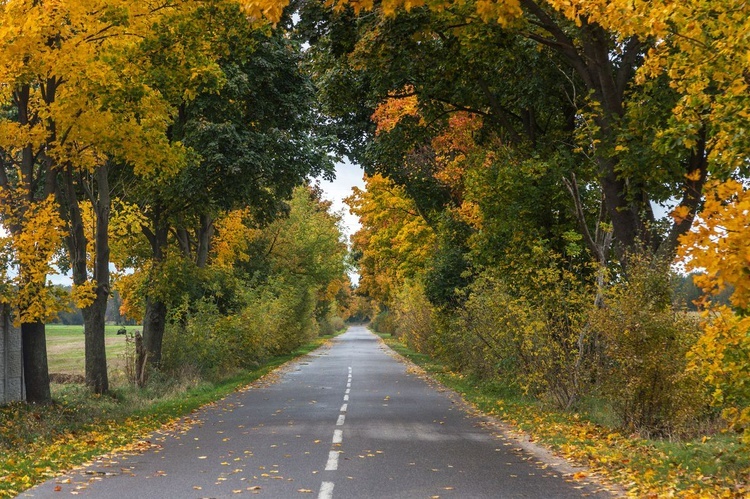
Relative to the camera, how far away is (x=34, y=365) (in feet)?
48.3

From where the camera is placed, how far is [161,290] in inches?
878

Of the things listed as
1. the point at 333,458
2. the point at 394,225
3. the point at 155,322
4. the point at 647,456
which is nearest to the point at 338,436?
the point at 333,458

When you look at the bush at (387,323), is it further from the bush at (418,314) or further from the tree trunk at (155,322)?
the tree trunk at (155,322)

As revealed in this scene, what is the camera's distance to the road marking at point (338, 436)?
1183cm

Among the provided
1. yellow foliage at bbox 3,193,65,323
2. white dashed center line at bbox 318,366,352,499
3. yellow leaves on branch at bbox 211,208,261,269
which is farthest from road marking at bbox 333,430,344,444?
yellow leaves on branch at bbox 211,208,261,269

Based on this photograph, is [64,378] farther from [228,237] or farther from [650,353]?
[650,353]

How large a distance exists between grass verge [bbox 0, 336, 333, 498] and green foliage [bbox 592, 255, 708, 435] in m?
7.52

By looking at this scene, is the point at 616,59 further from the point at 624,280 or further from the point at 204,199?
the point at 204,199

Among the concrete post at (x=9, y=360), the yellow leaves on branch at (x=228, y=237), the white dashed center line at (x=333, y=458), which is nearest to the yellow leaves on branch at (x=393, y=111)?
the white dashed center line at (x=333, y=458)

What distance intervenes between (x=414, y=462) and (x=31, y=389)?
27.8 feet

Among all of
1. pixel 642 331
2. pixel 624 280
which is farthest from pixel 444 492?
pixel 624 280

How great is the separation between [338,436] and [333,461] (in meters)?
2.47

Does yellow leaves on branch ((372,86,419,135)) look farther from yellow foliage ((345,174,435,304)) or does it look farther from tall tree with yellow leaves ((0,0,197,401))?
yellow foliage ((345,174,435,304))

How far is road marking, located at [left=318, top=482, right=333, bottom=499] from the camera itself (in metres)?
7.79
